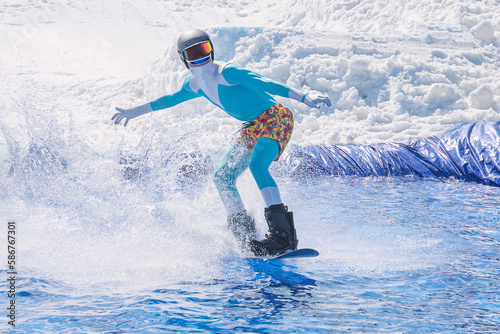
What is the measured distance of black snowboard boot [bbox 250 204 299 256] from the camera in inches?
133

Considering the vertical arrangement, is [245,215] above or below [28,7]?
below

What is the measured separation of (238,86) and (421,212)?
2371mm

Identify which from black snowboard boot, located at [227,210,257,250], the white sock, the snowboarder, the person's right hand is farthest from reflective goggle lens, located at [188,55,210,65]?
black snowboard boot, located at [227,210,257,250]

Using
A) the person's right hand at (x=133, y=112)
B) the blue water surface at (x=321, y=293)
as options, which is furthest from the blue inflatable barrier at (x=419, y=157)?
the person's right hand at (x=133, y=112)

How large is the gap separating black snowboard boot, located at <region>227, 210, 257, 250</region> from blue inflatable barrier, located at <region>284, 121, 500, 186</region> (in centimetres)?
363

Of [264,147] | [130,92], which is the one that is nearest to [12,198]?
[264,147]

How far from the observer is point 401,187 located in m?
6.23

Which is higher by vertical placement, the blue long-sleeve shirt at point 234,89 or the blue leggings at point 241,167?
the blue long-sleeve shirt at point 234,89

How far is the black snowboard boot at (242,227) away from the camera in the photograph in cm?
353

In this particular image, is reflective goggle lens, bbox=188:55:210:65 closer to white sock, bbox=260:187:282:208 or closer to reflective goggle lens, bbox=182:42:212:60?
reflective goggle lens, bbox=182:42:212:60

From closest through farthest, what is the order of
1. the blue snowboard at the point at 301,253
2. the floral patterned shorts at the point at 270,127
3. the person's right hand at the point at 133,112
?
1. the blue snowboard at the point at 301,253
2. the floral patterned shorts at the point at 270,127
3. the person's right hand at the point at 133,112

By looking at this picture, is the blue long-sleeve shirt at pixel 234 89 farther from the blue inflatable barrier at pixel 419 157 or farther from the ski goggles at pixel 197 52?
the blue inflatable barrier at pixel 419 157

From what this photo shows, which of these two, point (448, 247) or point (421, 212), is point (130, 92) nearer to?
point (421, 212)

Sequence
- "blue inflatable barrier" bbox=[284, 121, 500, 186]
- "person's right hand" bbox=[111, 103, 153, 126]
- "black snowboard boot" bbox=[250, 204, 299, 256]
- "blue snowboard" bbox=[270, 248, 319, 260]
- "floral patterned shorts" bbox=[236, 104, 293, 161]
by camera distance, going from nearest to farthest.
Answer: "blue snowboard" bbox=[270, 248, 319, 260]
"black snowboard boot" bbox=[250, 204, 299, 256]
"floral patterned shorts" bbox=[236, 104, 293, 161]
"person's right hand" bbox=[111, 103, 153, 126]
"blue inflatable barrier" bbox=[284, 121, 500, 186]
